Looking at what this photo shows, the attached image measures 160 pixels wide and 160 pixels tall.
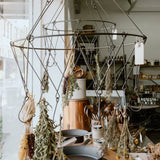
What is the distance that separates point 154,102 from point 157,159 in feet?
18.2

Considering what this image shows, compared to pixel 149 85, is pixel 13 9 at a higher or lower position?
higher

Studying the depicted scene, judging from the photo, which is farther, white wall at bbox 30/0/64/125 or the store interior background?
white wall at bbox 30/0/64/125

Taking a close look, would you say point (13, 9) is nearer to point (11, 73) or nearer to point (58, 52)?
point (11, 73)

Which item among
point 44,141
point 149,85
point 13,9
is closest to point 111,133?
point 44,141

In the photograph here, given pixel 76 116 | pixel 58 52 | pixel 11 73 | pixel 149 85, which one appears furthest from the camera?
pixel 149 85

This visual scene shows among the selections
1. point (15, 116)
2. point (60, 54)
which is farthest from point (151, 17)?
point (15, 116)

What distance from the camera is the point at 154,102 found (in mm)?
6730

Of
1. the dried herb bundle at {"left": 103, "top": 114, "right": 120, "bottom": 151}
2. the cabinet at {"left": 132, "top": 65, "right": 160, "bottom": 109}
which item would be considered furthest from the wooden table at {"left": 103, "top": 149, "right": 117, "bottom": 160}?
the cabinet at {"left": 132, "top": 65, "right": 160, "bottom": 109}

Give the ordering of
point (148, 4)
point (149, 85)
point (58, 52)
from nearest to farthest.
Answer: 1. point (58, 52)
2. point (148, 4)
3. point (149, 85)

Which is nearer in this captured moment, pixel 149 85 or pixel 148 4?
pixel 148 4

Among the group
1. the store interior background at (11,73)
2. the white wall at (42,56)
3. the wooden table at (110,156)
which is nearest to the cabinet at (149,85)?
the white wall at (42,56)

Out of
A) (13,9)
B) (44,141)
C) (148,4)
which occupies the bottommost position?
(44,141)

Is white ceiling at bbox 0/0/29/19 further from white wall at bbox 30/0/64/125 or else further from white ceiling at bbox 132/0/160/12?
white ceiling at bbox 132/0/160/12

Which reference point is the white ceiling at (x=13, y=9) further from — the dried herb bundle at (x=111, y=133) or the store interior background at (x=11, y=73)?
the dried herb bundle at (x=111, y=133)
